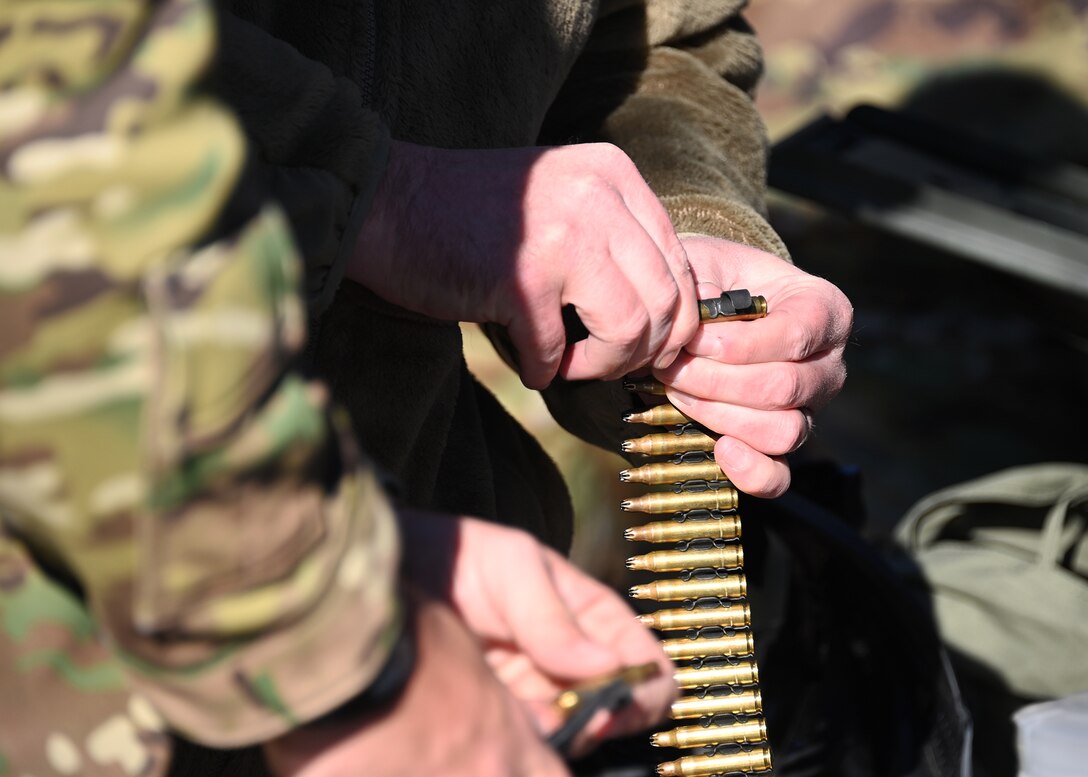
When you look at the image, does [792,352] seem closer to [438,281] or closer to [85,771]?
[438,281]

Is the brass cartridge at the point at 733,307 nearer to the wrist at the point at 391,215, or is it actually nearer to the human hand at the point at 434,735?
the wrist at the point at 391,215

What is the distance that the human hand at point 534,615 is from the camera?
0.77 m

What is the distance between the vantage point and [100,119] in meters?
0.62

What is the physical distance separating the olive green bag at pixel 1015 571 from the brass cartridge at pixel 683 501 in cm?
109

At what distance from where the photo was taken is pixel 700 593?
4.66 feet

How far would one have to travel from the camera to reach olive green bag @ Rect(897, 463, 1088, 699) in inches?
86.2

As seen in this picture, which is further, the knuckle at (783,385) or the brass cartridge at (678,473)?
the brass cartridge at (678,473)

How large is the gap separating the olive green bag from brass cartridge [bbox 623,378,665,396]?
4.04ft

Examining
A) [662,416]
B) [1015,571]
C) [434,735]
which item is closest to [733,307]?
[662,416]

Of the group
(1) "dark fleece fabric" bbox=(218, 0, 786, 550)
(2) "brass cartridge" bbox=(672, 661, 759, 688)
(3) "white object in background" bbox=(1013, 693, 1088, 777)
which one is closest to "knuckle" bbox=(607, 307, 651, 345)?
(1) "dark fleece fabric" bbox=(218, 0, 786, 550)

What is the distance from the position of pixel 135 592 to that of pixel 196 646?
0.16ft

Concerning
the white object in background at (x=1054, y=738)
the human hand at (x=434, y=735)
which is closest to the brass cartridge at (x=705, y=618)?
the human hand at (x=434, y=735)

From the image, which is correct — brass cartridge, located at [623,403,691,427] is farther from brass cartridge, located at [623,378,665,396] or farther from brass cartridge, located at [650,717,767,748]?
brass cartridge, located at [650,717,767,748]

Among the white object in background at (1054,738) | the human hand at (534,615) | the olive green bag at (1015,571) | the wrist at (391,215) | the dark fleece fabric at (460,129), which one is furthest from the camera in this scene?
the olive green bag at (1015,571)
